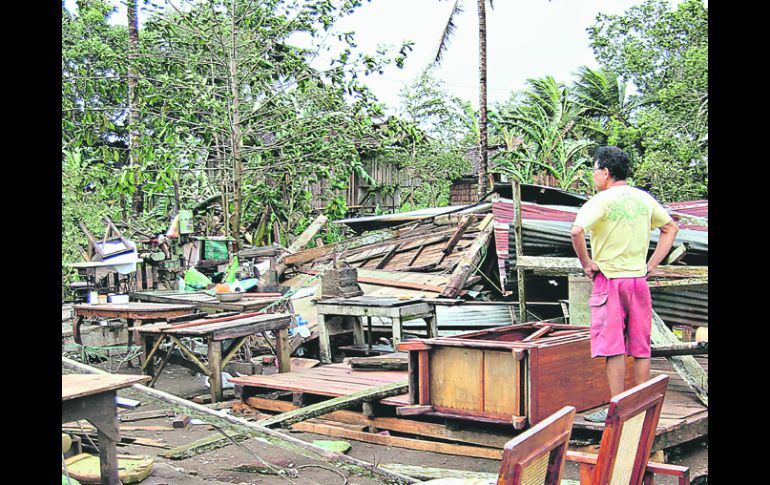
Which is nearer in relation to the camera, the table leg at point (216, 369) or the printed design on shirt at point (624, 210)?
the printed design on shirt at point (624, 210)

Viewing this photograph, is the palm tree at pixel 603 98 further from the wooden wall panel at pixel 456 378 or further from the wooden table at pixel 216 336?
the wooden wall panel at pixel 456 378

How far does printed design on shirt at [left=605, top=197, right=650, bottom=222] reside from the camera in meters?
5.31

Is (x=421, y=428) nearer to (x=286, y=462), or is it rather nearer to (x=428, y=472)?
(x=428, y=472)

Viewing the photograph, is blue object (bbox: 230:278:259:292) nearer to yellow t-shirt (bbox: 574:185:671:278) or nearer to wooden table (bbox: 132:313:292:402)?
wooden table (bbox: 132:313:292:402)

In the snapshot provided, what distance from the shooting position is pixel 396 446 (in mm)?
6441

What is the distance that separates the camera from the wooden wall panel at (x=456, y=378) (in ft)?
19.4

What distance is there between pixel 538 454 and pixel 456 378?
386 cm

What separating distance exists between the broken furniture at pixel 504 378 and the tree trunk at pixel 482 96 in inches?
549

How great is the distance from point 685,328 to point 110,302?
7.08 metres

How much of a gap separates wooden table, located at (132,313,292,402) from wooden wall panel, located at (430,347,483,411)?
8.53 feet

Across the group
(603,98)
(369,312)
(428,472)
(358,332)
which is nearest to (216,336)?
(369,312)

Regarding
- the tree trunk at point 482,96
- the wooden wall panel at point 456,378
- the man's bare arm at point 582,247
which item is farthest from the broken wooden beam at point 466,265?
the tree trunk at point 482,96

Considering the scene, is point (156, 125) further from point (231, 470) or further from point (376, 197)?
point (376, 197)
